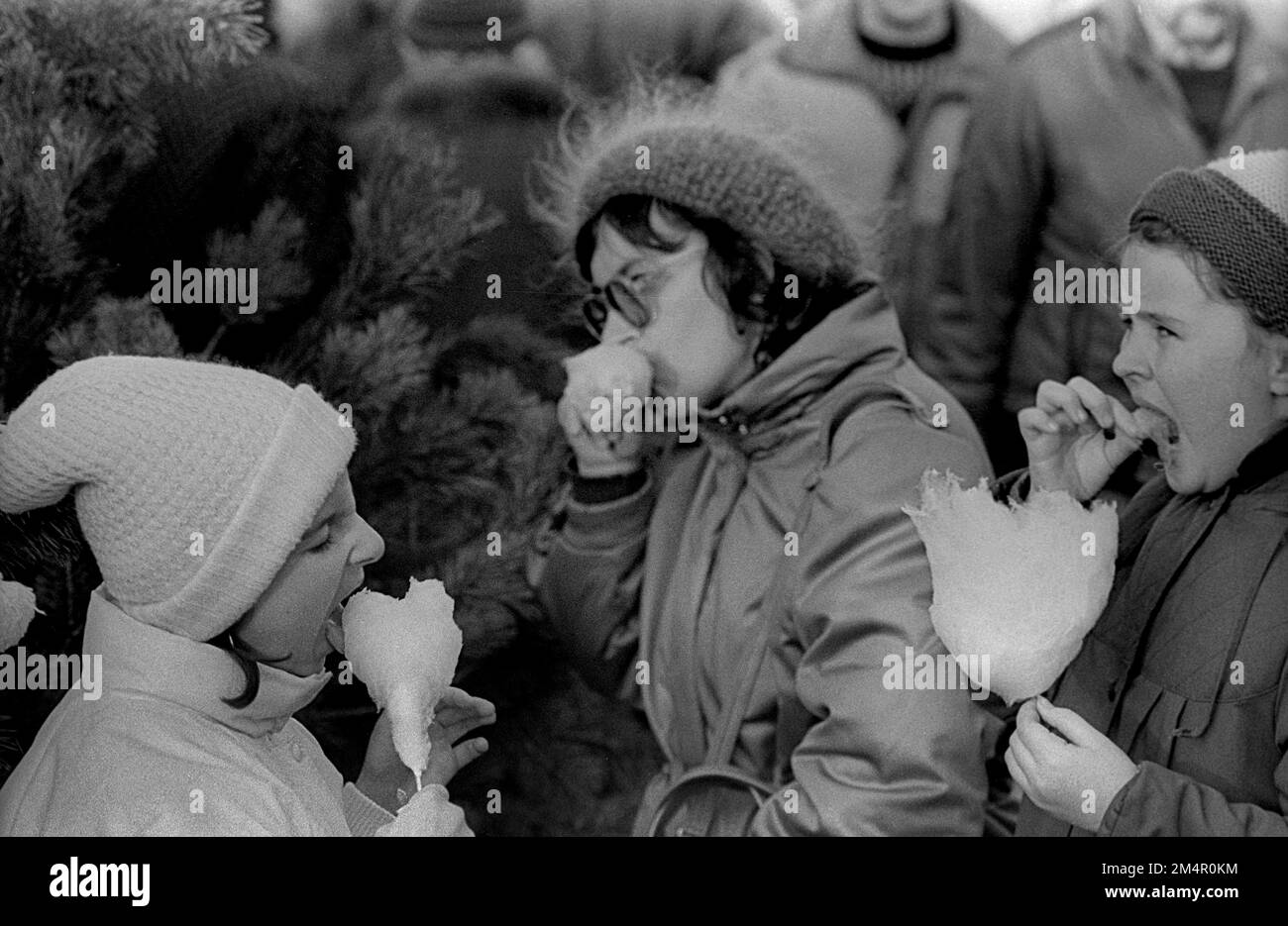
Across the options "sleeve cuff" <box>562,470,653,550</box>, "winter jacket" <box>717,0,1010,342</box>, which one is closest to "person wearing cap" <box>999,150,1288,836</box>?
"winter jacket" <box>717,0,1010,342</box>

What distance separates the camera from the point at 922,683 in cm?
202

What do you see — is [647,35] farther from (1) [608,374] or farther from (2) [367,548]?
(2) [367,548]

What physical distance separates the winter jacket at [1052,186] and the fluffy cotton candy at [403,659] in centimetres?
73

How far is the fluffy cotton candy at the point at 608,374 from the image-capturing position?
2.14 metres

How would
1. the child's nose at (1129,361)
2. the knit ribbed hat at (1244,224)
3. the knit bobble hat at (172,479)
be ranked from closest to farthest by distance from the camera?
the knit bobble hat at (172,479) → the knit ribbed hat at (1244,224) → the child's nose at (1129,361)

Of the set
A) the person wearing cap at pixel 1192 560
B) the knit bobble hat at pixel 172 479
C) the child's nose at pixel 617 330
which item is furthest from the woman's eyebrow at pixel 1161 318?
the knit bobble hat at pixel 172 479

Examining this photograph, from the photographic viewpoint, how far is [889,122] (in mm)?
2141

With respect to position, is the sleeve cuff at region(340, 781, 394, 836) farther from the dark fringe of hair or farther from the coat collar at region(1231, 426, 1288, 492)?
the coat collar at region(1231, 426, 1288, 492)

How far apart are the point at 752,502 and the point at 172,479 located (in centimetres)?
74

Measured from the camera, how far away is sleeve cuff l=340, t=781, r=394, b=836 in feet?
6.62

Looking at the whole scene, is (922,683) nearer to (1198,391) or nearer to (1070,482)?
(1070,482)

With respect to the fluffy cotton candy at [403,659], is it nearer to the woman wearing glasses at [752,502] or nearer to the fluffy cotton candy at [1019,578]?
the woman wearing glasses at [752,502]

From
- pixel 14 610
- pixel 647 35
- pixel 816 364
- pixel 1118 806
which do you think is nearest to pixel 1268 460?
pixel 1118 806
